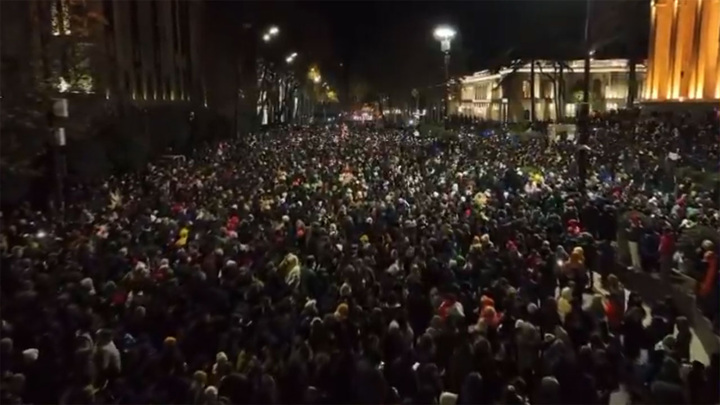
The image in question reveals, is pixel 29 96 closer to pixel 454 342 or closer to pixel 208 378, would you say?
pixel 208 378

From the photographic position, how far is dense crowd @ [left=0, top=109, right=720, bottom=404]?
327 inches

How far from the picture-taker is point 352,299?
34.3ft

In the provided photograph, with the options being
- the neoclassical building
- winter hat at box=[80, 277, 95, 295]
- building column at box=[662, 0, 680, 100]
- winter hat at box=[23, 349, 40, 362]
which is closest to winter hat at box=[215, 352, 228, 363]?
winter hat at box=[23, 349, 40, 362]

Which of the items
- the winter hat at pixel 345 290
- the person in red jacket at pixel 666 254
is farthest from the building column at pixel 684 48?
the winter hat at pixel 345 290

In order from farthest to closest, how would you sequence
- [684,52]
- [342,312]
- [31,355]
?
[684,52]
[342,312]
[31,355]

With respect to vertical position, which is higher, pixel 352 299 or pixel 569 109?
pixel 569 109

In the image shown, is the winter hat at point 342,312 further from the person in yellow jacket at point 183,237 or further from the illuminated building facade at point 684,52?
the illuminated building facade at point 684,52

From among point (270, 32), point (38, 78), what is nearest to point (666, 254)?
point (38, 78)

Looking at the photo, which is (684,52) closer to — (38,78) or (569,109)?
(569,109)

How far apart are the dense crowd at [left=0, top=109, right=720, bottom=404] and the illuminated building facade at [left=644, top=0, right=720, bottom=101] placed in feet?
79.9

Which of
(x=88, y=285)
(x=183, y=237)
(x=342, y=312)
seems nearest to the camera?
(x=342, y=312)

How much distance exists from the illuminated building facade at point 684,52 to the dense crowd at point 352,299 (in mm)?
24358

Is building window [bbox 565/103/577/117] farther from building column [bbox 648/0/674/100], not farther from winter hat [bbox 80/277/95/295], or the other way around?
winter hat [bbox 80/277/95/295]

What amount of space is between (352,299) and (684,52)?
131 feet
